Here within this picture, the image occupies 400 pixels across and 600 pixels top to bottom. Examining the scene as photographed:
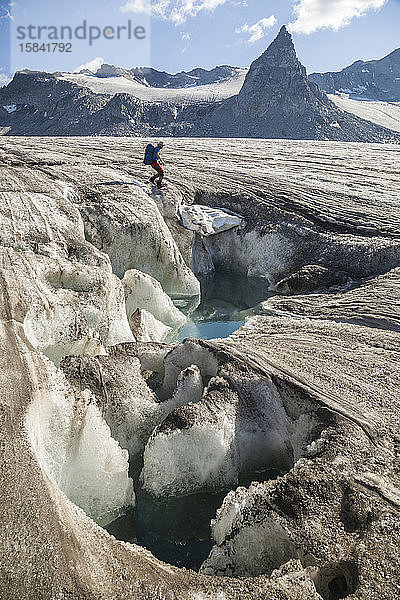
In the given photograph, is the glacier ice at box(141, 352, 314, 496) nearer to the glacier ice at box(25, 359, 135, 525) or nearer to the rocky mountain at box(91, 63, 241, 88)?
the glacier ice at box(25, 359, 135, 525)

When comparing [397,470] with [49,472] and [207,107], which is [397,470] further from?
[207,107]

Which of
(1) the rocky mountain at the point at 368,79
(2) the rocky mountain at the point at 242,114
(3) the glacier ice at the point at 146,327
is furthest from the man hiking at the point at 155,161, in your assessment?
(1) the rocky mountain at the point at 368,79

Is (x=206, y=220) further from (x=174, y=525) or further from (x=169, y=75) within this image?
(x=169, y=75)

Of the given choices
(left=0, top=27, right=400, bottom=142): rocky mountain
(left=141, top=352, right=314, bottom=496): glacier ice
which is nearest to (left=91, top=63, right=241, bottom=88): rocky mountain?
(left=0, top=27, right=400, bottom=142): rocky mountain

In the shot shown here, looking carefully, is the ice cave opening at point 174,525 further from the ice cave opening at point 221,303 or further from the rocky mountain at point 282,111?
the rocky mountain at point 282,111

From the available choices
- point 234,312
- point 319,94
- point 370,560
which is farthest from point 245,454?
point 319,94

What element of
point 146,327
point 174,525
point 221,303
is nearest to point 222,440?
point 174,525
